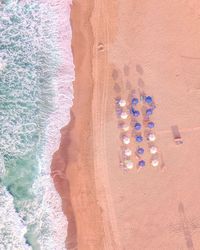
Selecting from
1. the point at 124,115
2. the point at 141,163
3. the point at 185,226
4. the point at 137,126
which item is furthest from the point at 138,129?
the point at 185,226

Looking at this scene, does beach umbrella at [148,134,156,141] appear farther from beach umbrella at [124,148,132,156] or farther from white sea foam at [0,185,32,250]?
white sea foam at [0,185,32,250]

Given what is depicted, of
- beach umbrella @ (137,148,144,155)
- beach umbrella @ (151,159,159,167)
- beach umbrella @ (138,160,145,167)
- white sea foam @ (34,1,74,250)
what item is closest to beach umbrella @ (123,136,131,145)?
beach umbrella @ (137,148,144,155)

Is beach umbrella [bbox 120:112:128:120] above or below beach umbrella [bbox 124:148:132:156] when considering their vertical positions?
above

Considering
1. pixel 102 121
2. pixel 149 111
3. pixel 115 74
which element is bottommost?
pixel 102 121

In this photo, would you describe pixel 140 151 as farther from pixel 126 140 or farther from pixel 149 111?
pixel 149 111

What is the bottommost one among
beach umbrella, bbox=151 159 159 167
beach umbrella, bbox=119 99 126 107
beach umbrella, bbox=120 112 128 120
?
beach umbrella, bbox=151 159 159 167

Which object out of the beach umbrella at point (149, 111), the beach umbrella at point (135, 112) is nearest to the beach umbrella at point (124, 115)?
the beach umbrella at point (135, 112)

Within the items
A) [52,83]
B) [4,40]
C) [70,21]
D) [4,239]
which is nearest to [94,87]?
[52,83]

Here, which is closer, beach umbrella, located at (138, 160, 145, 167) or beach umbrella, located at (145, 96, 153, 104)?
beach umbrella, located at (138, 160, 145, 167)
